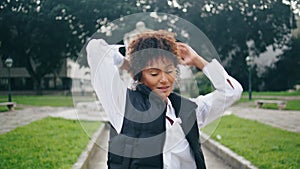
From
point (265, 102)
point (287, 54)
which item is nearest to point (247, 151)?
point (265, 102)

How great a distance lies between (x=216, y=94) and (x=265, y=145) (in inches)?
167

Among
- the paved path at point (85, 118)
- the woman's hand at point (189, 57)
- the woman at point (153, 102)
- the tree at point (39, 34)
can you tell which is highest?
the tree at point (39, 34)

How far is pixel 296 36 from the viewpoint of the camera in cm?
1709

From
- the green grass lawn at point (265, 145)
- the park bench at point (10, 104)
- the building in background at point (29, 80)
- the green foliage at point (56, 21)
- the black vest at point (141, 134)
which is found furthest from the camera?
the green foliage at point (56, 21)

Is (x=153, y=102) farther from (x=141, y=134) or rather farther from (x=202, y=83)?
(x=202, y=83)

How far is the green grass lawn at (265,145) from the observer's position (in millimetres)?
4383

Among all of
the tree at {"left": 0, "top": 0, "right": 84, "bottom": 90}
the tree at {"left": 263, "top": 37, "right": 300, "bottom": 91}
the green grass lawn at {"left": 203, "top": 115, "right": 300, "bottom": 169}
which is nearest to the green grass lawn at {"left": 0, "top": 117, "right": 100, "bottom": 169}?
the tree at {"left": 0, "top": 0, "right": 84, "bottom": 90}

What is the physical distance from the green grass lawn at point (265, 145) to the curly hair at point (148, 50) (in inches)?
116

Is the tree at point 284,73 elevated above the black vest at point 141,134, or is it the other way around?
the black vest at point 141,134

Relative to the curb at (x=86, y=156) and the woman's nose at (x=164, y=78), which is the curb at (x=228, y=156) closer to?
→ the curb at (x=86, y=156)

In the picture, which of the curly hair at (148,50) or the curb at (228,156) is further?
the curb at (228,156)

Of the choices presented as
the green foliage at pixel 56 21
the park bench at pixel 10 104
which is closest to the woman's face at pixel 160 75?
the green foliage at pixel 56 21

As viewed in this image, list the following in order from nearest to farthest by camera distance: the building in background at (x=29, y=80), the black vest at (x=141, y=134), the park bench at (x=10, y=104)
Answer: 1. the black vest at (x=141, y=134)
2. the building in background at (x=29, y=80)
3. the park bench at (x=10, y=104)

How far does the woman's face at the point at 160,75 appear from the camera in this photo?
153cm
